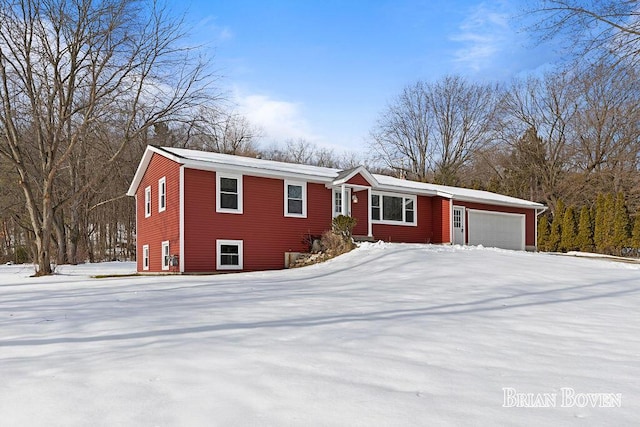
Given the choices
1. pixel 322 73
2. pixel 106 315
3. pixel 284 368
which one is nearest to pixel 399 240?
pixel 322 73

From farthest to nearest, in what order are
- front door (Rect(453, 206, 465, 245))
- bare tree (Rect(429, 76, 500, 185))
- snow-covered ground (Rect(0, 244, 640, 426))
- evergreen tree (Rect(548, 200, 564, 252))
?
bare tree (Rect(429, 76, 500, 185))
evergreen tree (Rect(548, 200, 564, 252))
front door (Rect(453, 206, 465, 245))
snow-covered ground (Rect(0, 244, 640, 426))

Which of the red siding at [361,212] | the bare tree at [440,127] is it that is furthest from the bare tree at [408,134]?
the red siding at [361,212]

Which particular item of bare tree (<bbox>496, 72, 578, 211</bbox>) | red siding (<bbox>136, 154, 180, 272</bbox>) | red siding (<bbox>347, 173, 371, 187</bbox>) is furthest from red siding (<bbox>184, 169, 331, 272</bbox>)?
bare tree (<bbox>496, 72, 578, 211</bbox>)

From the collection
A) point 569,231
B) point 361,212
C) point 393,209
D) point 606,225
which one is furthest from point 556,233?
point 361,212

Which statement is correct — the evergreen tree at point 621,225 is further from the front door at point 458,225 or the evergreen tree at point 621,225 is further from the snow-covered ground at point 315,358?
the snow-covered ground at point 315,358

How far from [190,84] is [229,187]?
6.39 m

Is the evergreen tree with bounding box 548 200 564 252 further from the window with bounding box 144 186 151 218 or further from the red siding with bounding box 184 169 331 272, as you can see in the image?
the window with bounding box 144 186 151 218

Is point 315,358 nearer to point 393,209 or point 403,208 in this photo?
point 393,209

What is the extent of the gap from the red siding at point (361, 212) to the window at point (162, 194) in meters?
6.85

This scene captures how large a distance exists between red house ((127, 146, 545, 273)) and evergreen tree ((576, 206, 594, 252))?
395 inches

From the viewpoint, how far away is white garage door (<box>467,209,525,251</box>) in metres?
21.7

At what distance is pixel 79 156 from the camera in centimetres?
2516

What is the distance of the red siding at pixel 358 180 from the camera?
17125 mm

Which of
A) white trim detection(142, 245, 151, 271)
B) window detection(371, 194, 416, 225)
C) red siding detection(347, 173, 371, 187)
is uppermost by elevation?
red siding detection(347, 173, 371, 187)
